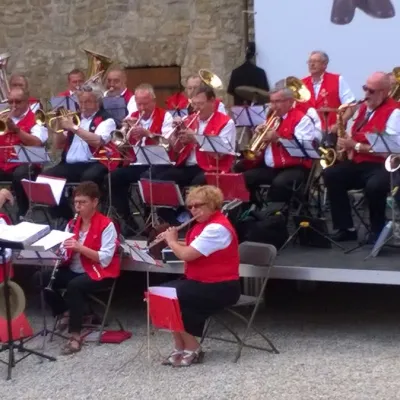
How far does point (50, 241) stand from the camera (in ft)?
20.8

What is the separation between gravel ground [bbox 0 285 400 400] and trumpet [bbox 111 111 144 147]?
4.99ft

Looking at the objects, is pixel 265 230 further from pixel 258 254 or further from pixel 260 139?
pixel 260 139

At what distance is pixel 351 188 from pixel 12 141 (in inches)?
125

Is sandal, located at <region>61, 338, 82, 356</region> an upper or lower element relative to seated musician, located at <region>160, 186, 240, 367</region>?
lower

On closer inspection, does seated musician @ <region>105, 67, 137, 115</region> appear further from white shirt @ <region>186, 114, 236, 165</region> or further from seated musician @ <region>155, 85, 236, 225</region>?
white shirt @ <region>186, 114, 236, 165</region>

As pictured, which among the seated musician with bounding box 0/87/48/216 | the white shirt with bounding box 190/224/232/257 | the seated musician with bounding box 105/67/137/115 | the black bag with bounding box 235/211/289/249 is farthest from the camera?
the seated musician with bounding box 105/67/137/115

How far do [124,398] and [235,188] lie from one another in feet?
6.98

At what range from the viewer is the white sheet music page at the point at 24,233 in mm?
6086

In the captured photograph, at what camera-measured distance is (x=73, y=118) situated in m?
8.46

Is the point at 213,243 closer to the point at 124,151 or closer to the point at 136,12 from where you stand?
the point at 124,151

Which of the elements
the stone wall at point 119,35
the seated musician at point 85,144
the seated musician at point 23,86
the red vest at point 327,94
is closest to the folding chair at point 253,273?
the seated musician at point 85,144

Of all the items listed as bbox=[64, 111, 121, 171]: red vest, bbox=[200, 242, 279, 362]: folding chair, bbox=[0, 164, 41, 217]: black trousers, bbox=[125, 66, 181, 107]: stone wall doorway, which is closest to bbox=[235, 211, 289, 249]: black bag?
bbox=[200, 242, 279, 362]: folding chair

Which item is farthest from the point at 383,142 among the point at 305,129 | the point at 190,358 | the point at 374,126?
the point at 190,358

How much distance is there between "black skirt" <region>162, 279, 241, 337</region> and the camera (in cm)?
638
